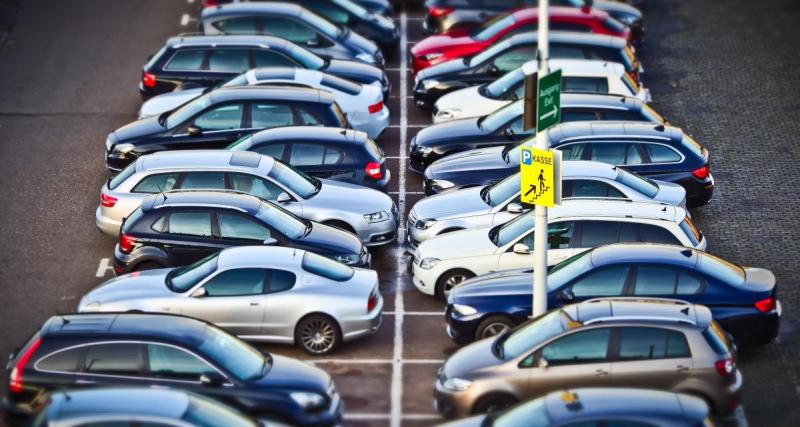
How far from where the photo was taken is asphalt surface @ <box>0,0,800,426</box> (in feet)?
56.2

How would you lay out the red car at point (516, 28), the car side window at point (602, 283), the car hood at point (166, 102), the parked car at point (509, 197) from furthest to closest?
the red car at point (516, 28) → the car hood at point (166, 102) → the parked car at point (509, 197) → the car side window at point (602, 283)

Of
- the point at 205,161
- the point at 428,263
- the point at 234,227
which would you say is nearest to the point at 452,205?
the point at 428,263

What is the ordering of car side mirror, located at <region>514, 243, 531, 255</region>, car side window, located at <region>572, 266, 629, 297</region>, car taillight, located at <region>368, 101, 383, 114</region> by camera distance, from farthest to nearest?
car taillight, located at <region>368, 101, 383, 114</region> → car side mirror, located at <region>514, 243, 531, 255</region> → car side window, located at <region>572, 266, 629, 297</region>

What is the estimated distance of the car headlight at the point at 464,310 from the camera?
17.0 metres

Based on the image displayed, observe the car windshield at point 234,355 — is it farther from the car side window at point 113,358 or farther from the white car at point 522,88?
the white car at point 522,88

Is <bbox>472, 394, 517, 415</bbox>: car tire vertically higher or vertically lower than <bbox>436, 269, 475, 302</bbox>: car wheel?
higher

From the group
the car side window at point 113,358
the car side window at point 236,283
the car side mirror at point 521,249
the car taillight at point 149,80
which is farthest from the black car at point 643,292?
the car taillight at point 149,80

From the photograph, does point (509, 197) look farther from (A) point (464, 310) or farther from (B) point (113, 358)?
(B) point (113, 358)

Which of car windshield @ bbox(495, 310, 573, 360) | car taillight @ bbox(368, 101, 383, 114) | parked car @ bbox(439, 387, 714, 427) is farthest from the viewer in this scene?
car taillight @ bbox(368, 101, 383, 114)

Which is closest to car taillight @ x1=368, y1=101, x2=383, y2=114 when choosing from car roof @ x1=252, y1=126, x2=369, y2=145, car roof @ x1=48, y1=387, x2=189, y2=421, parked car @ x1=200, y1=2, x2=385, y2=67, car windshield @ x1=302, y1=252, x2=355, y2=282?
car roof @ x1=252, y1=126, x2=369, y2=145

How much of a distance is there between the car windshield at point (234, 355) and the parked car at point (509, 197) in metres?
5.11

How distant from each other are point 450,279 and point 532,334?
327 cm

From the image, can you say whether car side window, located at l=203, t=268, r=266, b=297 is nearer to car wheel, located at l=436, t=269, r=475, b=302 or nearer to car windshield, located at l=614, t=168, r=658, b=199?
car wheel, located at l=436, t=269, r=475, b=302

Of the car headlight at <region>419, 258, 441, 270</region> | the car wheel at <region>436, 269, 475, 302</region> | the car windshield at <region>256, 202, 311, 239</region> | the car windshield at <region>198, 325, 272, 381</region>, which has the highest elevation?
the car windshield at <region>198, 325, 272, 381</region>
